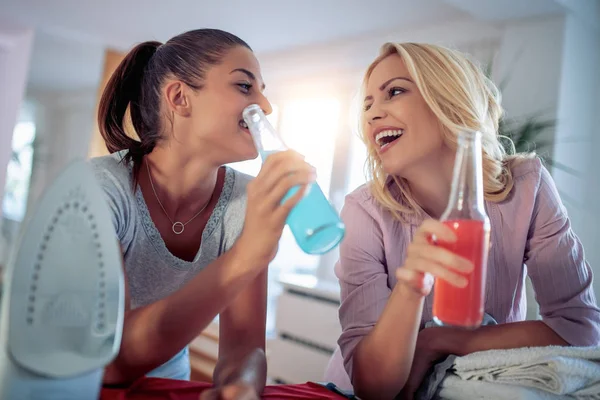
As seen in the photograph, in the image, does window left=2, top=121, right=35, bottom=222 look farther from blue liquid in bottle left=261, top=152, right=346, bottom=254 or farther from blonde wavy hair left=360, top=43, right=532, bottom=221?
blue liquid in bottle left=261, top=152, right=346, bottom=254

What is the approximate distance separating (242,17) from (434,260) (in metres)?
3.59

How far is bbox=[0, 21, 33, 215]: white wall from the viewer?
→ 501 cm

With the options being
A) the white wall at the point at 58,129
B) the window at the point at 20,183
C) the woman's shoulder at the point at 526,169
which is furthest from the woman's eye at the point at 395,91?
the window at the point at 20,183

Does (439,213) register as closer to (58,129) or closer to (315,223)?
(315,223)

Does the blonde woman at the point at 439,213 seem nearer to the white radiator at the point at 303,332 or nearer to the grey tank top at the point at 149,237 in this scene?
the grey tank top at the point at 149,237

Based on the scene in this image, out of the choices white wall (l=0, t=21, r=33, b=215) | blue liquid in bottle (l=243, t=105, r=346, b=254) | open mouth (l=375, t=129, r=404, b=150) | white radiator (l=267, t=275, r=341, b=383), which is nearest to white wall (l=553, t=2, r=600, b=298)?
white radiator (l=267, t=275, r=341, b=383)

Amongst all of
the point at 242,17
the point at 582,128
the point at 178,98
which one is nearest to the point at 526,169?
the point at 178,98

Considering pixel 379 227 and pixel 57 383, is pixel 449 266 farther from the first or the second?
pixel 379 227

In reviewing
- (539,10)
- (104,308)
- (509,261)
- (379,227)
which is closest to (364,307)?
(379,227)

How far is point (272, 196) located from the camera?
2.24ft

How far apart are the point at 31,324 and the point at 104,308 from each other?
2.4 inches

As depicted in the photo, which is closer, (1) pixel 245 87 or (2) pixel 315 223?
(2) pixel 315 223

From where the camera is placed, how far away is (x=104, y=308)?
491mm

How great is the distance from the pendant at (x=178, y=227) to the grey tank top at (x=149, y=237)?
0.15 feet
